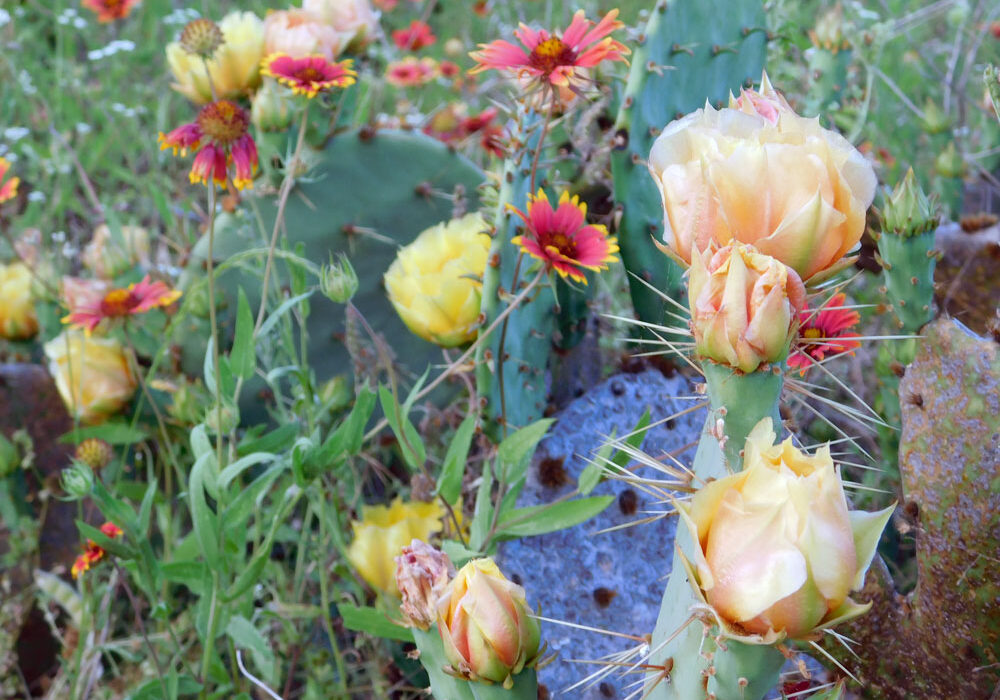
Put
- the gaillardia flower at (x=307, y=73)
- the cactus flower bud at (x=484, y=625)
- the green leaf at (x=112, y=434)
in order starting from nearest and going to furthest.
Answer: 1. the cactus flower bud at (x=484, y=625)
2. the gaillardia flower at (x=307, y=73)
3. the green leaf at (x=112, y=434)

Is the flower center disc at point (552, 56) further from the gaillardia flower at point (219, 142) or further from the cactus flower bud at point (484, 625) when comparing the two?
the cactus flower bud at point (484, 625)

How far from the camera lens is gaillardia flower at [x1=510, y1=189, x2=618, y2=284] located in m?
0.82

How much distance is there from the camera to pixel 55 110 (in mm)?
2242

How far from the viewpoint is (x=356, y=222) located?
135 cm

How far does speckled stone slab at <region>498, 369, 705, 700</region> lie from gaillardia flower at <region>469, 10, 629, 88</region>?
325 mm

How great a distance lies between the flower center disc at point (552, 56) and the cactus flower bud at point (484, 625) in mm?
488

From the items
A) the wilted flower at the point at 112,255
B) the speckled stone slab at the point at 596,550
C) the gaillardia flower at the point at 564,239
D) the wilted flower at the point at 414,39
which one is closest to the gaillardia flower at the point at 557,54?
the gaillardia flower at the point at 564,239

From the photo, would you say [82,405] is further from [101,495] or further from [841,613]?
[841,613]

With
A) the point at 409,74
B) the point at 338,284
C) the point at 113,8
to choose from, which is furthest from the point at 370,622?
the point at 113,8

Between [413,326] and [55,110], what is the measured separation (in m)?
1.72

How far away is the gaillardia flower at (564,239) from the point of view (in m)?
0.82

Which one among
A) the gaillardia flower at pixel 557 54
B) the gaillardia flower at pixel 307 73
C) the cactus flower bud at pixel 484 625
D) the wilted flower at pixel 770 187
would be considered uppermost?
the wilted flower at pixel 770 187

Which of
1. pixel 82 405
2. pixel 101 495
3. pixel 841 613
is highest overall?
pixel 841 613

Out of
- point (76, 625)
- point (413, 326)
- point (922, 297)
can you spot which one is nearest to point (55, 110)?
point (76, 625)
